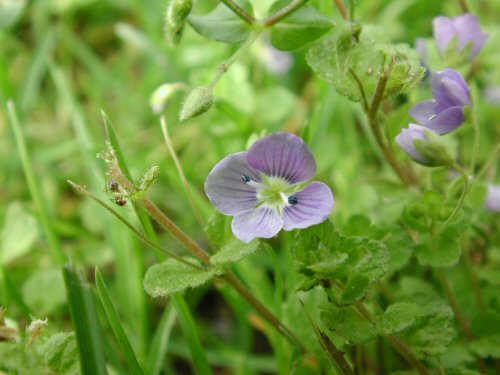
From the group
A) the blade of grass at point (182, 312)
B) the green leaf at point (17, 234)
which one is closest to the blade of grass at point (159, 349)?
the blade of grass at point (182, 312)

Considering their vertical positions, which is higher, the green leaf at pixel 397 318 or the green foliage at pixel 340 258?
the green foliage at pixel 340 258

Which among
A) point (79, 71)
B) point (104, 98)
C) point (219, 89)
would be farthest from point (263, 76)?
point (79, 71)

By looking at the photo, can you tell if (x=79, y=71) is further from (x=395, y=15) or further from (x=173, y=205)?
(x=395, y=15)

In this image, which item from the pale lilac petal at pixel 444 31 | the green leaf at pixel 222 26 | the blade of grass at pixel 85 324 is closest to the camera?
the blade of grass at pixel 85 324

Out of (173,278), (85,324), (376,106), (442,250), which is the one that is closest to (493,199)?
(442,250)

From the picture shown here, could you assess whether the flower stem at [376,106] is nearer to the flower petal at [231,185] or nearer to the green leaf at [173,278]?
the flower petal at [231,185]

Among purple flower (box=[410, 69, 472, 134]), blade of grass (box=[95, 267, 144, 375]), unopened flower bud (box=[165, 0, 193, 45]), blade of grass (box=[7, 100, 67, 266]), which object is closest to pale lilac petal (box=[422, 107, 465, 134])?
purple flower (box=[410, 69, 472, 134])
